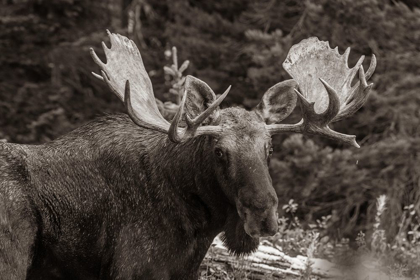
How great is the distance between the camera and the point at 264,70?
1154 cm

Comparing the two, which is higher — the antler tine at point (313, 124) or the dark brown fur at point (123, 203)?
the antler tine at point (313, 124)

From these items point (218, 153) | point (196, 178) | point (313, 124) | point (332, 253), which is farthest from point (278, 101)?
point (332, 253)

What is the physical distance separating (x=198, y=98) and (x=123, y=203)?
2.83 ft

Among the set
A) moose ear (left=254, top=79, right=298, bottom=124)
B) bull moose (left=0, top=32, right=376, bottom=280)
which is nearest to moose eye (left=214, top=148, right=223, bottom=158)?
bull moose (left=0, top=32, right=376, bottom=280)

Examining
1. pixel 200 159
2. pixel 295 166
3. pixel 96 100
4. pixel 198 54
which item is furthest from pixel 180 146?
pixel 96 100

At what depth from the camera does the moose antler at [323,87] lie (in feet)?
20.0

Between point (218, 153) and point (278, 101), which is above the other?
point (278, 101)

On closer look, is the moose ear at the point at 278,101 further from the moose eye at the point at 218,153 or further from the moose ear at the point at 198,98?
the moose eye at the point at 218,153

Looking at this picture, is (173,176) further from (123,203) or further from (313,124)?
(313,124)

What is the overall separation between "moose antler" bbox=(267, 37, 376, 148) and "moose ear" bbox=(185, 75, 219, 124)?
0.42 meters

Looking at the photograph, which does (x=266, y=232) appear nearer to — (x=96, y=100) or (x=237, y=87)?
(x=237, y=87)

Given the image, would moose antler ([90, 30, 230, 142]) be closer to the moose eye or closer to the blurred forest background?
the moose eye

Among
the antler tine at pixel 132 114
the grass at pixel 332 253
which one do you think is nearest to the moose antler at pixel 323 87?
the antler tine at pixel 132 114

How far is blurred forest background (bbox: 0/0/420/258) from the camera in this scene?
11.0 meters
